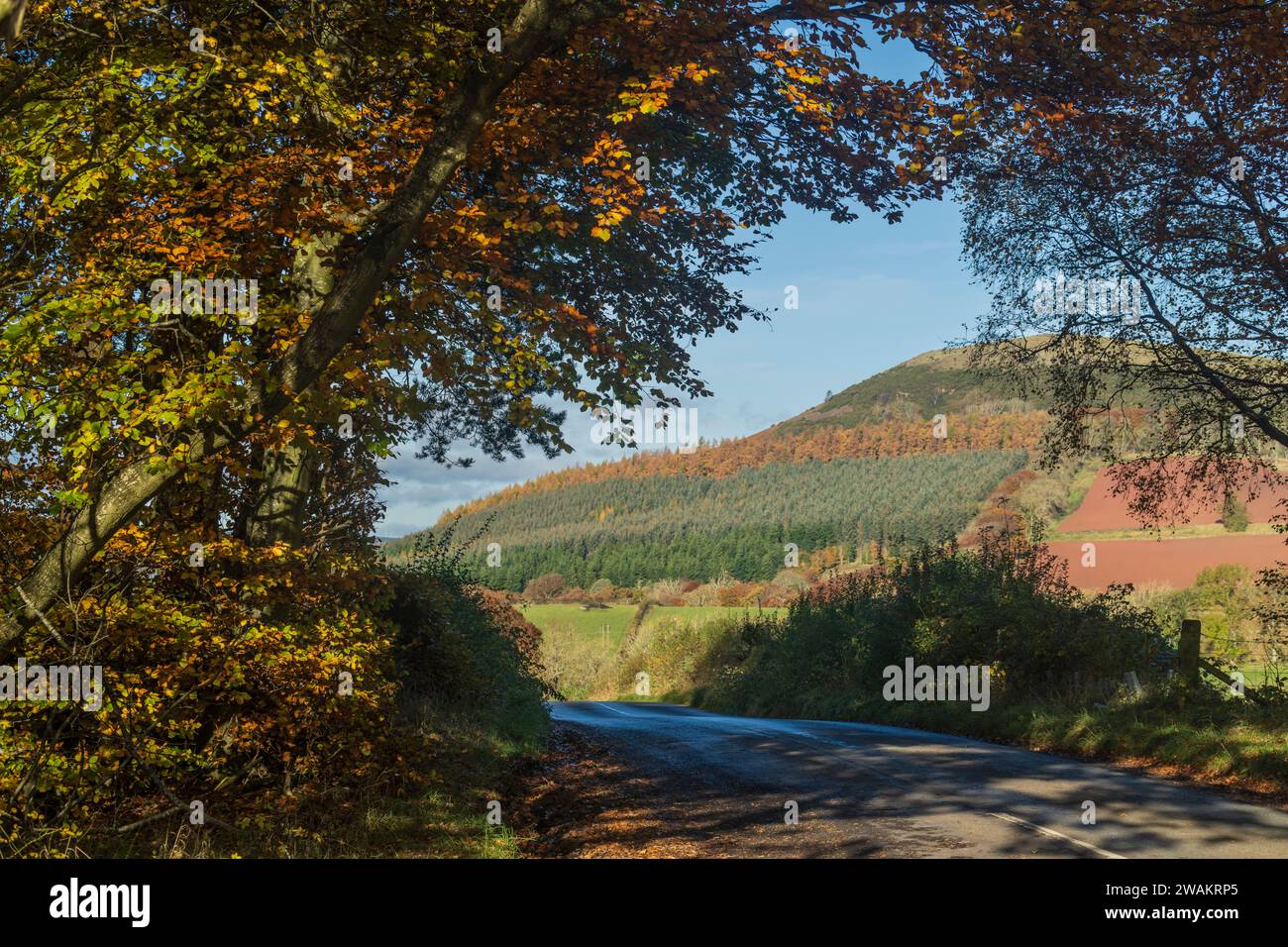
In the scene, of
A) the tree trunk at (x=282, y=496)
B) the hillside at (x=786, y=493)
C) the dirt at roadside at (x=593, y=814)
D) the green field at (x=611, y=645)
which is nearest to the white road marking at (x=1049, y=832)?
the dirt at roadside at (x=593, y=814)

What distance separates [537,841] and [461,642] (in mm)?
6814

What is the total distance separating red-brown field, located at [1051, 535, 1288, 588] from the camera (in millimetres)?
39438

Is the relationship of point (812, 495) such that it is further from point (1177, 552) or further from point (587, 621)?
point (1177, 552)

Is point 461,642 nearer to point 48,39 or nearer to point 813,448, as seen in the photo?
point 48,39

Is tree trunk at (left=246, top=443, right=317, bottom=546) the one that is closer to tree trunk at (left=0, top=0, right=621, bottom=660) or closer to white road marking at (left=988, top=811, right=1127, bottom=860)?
tree trunk at (left=0, top=0, right=621, bottom=660)

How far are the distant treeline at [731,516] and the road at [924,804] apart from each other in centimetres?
5164

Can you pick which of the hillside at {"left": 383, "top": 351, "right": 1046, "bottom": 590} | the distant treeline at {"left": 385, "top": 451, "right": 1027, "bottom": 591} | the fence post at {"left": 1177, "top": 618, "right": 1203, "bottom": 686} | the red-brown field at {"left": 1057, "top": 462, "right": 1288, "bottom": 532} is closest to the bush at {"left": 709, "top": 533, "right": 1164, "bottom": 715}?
the fence post at {"left": 1177, "top": 618, "right": 1203, "bottom": 686}

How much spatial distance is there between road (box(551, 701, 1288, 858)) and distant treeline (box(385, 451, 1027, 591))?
51.6m

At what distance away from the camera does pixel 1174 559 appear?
42.8m

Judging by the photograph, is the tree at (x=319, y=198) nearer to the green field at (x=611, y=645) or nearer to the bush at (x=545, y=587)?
the green field at (x=611, y=645)

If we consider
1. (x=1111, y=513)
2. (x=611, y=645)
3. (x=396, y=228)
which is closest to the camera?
(x=396, y=228)

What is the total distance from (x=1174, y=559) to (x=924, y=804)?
35.9 meters

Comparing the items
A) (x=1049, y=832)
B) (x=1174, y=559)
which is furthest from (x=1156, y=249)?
(x=1174, y=559)
